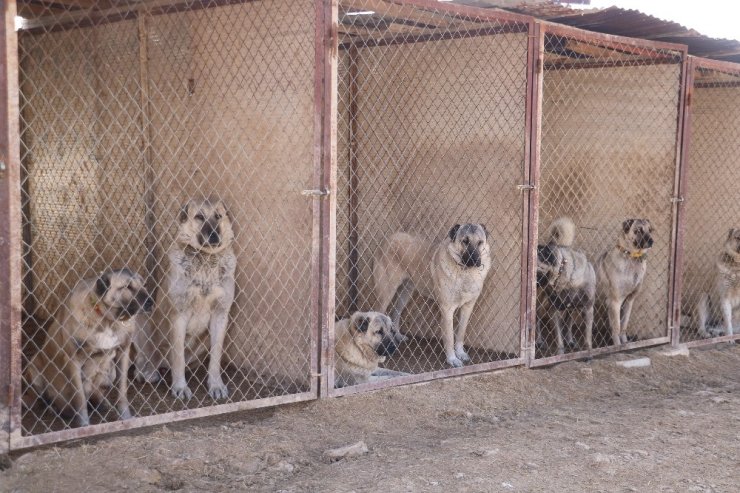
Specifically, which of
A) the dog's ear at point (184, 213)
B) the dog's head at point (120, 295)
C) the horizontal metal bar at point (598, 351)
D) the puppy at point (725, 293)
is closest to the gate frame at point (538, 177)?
the horizontal metal bar at point (598, 351)

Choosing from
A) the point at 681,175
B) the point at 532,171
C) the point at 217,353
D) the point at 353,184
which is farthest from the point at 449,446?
the point at 681,175

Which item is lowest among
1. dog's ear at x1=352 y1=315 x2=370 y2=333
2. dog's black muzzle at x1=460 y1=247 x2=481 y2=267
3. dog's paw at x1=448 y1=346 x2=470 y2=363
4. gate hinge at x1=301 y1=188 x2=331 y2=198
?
dog's paw at x1=448 y1=346 x2=470 y2=363

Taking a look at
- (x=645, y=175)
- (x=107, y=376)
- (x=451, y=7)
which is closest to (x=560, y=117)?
(x=645, y=175)

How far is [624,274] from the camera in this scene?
734 cm

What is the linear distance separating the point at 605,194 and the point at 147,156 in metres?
4.48

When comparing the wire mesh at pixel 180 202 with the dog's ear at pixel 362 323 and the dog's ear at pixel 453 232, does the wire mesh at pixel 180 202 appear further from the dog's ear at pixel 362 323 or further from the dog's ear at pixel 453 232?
the dog's ear at pixel 453 232

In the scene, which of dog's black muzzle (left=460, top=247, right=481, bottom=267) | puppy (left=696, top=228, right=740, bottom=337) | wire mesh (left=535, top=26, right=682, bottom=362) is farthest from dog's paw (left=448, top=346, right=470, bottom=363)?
puppy (left=696, top=228, right=740, bottom=337)

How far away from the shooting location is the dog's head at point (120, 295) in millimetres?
4781

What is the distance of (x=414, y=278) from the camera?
284 inches

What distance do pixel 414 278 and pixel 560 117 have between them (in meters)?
2.40

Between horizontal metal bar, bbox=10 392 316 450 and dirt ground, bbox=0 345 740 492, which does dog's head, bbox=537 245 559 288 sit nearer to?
dirt ground, bbox=0 345 740 492

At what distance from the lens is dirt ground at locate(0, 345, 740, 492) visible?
4.13 m

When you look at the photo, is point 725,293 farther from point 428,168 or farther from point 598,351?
point 428,168

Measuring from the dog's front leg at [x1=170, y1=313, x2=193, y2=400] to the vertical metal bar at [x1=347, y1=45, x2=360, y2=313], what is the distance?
95.1 inches
